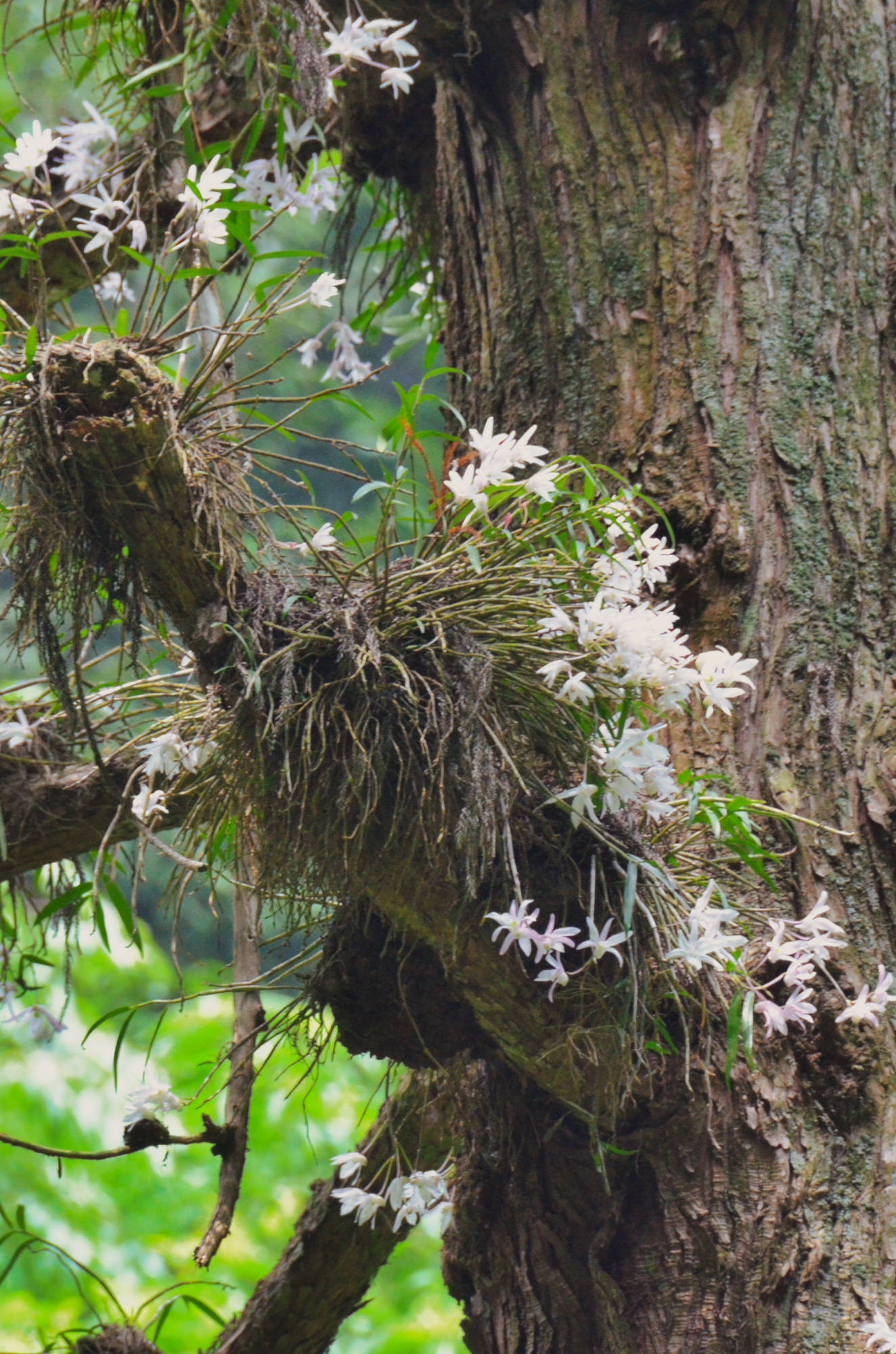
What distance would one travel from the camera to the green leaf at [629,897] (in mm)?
1137

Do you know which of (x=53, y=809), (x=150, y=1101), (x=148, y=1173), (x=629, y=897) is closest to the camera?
(x=629, y=897)

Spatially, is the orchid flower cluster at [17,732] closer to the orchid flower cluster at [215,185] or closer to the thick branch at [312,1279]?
the orchid flower cluster at [215,185]

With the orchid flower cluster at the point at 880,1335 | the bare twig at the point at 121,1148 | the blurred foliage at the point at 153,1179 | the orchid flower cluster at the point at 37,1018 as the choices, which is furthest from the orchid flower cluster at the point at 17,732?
the blurred foliage at the point at 153,1179

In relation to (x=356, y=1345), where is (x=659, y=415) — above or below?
above

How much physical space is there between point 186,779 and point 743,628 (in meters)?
0.76

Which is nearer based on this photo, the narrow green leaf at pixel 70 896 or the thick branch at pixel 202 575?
the thick branch at pixel 202 575

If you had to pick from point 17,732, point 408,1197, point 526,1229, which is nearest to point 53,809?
point 17,732

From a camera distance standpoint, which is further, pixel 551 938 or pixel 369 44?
pixel 369 44

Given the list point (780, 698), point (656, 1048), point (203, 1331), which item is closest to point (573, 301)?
point (780, 698)

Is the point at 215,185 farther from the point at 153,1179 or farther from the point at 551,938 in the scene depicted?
the point at 153,1179

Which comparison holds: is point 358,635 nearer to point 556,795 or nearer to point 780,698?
point 556,795

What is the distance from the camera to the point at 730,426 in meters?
1.54

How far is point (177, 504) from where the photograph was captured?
110 centimetres

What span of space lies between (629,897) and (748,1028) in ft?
0.59
